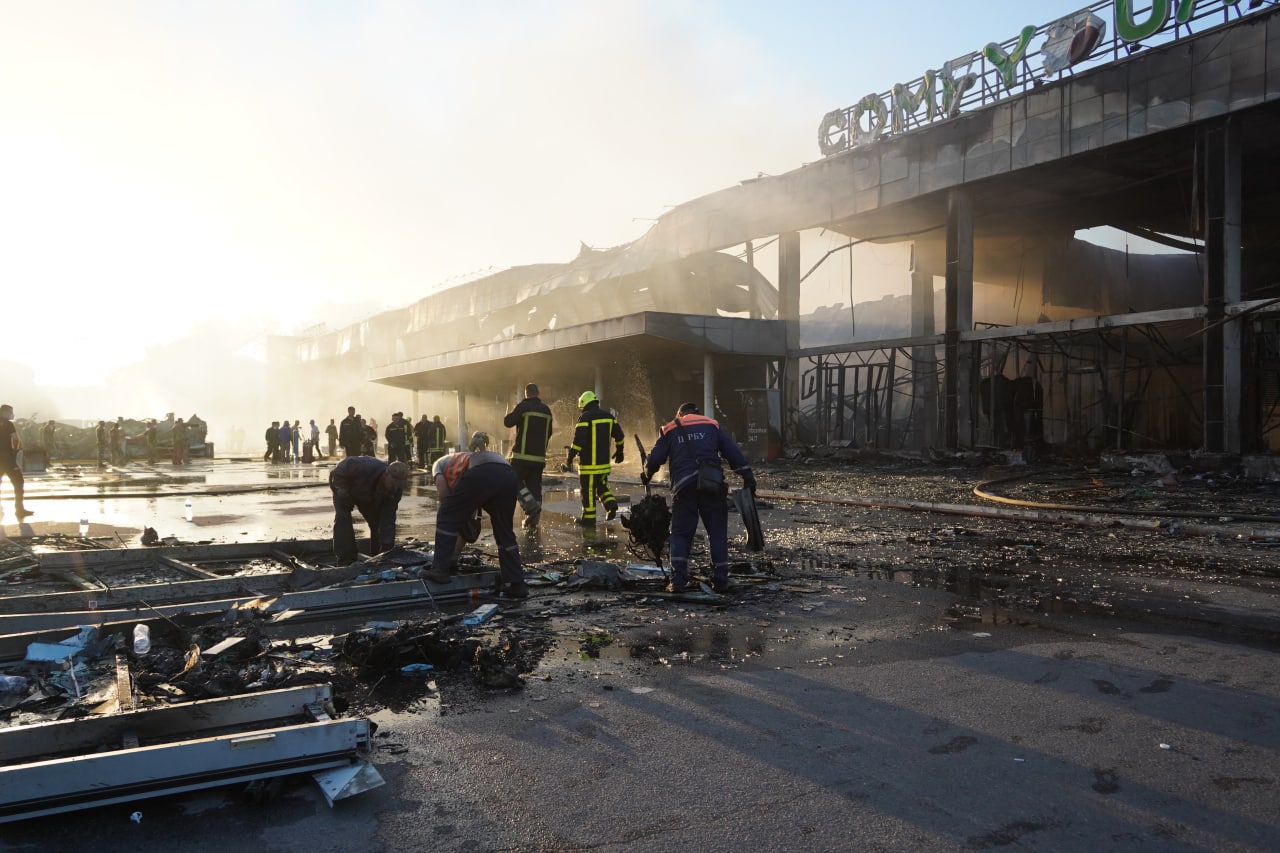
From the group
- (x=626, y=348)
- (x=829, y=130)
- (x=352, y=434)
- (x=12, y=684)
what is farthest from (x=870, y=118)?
(x=12, y=684)

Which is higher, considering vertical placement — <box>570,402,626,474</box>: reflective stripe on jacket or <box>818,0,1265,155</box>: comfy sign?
<box>818,0,1265,155</box>: comfy sign

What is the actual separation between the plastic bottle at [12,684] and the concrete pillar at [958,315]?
76.0ft

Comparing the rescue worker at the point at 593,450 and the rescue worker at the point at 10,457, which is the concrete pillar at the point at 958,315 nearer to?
the rescue worker at the point at 593,450

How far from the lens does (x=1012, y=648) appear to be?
4.89m

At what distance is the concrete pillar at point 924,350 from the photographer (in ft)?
91.5

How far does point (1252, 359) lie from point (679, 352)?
50.5 feet

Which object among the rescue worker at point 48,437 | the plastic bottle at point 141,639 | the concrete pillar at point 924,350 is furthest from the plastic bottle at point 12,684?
the rescue worker at point 48,437

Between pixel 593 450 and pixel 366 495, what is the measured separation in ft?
11.7

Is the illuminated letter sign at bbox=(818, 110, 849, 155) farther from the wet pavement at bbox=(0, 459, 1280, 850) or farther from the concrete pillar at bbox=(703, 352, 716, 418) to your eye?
the wet pavement at bbox=(0, 459, 1280, 850)

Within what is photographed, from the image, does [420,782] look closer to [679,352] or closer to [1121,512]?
[1121,512]

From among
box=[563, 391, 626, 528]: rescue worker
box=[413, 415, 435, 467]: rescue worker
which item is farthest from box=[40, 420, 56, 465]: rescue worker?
box=[563, 391, 626, 528]: rescue worker

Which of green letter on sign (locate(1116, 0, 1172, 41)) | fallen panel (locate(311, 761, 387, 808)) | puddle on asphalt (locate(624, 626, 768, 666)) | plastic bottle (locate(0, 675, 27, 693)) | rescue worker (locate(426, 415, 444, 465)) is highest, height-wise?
green letter on sign (locate(1116, 0, 1172, 41))

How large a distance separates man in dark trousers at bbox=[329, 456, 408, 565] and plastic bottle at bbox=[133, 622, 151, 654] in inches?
95.6

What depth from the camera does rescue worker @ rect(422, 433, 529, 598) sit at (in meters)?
6.40
